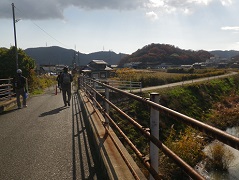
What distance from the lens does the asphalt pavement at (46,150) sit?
450cm

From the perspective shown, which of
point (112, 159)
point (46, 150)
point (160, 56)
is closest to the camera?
point (112, 159)

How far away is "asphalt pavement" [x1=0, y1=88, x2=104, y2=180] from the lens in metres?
4.50

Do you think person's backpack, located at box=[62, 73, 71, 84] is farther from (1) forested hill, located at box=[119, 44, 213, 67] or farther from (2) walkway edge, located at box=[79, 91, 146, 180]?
(1) forested hill, located at box=[119, 44, 213, 67]

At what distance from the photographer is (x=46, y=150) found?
5730mm

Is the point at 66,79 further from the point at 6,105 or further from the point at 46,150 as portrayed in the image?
the point at 46,150

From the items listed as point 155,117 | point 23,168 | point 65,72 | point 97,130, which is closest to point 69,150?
point 97,130

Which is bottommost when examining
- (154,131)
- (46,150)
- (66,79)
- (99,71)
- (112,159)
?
(46,150)

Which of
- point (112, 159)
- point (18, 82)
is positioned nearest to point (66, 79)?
point (18, 82)

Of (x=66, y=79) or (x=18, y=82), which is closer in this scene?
(x=18, y=82)

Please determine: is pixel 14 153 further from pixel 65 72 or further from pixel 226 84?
pixel 226 84

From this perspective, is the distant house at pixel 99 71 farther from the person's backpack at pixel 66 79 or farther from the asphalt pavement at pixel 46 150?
the asphalt pavement at pixel 46 150

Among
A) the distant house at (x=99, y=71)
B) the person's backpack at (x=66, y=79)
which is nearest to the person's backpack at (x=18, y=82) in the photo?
the person's backpack at (x=66, y=79)

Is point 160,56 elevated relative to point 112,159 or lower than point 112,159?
elevated

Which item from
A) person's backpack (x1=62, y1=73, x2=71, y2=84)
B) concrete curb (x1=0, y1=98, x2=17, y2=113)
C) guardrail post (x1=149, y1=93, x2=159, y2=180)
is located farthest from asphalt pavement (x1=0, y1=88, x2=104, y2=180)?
person's backpack (x1=62, y1=73, x2=71, y2=84)
